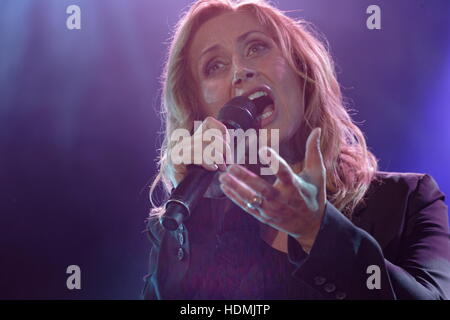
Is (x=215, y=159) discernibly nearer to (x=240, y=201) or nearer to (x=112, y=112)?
(x=240, y=201)

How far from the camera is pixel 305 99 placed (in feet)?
4.47

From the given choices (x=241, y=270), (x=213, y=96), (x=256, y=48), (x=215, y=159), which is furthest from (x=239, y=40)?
(x=241, y=270)

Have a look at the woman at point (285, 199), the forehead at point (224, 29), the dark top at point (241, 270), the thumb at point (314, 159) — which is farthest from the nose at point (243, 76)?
the thumb at point (314, 159)

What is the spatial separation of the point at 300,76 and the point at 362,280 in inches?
31.0

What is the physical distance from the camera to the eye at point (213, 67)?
1374mm

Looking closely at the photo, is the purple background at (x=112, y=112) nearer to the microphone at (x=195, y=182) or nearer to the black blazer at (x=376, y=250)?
the black blazer at (x=376, y=250)

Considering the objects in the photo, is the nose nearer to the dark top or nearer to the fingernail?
the dark top

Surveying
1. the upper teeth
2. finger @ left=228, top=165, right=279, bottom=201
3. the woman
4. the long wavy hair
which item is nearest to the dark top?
the woman

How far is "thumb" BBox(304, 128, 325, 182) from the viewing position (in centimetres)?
69

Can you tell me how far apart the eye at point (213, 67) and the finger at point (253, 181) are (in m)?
0.78

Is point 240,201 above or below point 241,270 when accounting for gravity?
above

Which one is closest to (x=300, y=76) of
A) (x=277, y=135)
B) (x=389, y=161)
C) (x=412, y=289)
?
(x=277, y=135)

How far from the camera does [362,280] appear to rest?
739 mm

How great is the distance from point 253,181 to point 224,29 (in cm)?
86
